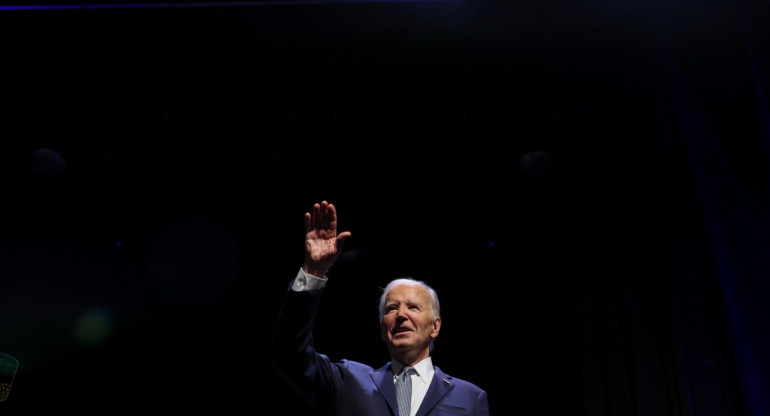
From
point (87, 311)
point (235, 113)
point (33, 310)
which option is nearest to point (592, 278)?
→ point (235, 113)

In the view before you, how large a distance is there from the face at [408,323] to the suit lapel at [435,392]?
5.3 inches

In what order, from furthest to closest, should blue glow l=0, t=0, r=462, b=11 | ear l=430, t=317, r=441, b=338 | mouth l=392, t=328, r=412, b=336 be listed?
blue glow l=0, t=0, r=462, b=11, ear l=430, t=317, r=441, b=338, mouth l=392, t=328, r=412, b=336

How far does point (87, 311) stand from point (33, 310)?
408mm

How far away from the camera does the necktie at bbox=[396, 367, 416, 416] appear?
205cm

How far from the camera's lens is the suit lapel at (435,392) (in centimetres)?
200

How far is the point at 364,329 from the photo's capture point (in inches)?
181

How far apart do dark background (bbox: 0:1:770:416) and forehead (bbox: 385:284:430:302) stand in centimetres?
171

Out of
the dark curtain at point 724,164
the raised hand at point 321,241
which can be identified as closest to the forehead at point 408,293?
the raised hand at point 321,241

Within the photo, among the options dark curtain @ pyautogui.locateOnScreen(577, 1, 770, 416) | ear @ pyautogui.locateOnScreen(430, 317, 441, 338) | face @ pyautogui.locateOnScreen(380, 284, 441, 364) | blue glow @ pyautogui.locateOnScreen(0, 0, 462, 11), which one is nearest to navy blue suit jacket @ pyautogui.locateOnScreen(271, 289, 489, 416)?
face @ pyautogui.locateOnScreen(380, 284, 441, 364)

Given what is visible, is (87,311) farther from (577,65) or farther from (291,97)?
(577,65)

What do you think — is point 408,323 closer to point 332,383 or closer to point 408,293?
point 408,293

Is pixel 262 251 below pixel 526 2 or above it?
below

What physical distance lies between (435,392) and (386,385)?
0.17 meters

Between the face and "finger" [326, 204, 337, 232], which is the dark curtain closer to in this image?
the face
